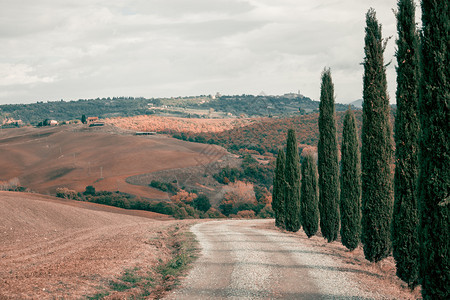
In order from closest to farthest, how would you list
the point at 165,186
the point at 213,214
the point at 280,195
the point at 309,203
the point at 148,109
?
1. the point at 309,203
2. the point at 280,195
3. the point at 213,214
4. the point at 165,186
5. the point at 148,109

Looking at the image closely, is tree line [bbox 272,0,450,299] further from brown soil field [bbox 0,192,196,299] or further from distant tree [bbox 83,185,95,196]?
distant tree [bbox 83,185,95,196]

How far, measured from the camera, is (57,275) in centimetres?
1141

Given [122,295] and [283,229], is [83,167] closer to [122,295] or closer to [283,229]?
[283,229]

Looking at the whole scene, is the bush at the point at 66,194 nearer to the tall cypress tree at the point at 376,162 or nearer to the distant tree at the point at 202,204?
the distant tree at the point at 202,204

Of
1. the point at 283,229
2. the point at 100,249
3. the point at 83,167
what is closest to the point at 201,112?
the point at 83,167

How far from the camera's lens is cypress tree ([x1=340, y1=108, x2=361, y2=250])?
18312 mm

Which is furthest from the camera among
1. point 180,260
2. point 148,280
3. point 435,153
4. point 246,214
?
point 246,214

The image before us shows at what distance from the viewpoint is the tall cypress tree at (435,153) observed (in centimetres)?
847

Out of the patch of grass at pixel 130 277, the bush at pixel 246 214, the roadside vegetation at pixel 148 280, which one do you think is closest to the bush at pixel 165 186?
the bush at pixel 246 214

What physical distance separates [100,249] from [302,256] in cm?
804

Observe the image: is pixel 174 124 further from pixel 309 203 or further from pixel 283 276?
→ pixel 283 276

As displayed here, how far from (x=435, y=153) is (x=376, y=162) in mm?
6530

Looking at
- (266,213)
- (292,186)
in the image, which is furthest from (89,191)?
(292,186)

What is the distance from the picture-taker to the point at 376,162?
15078 millimetres
